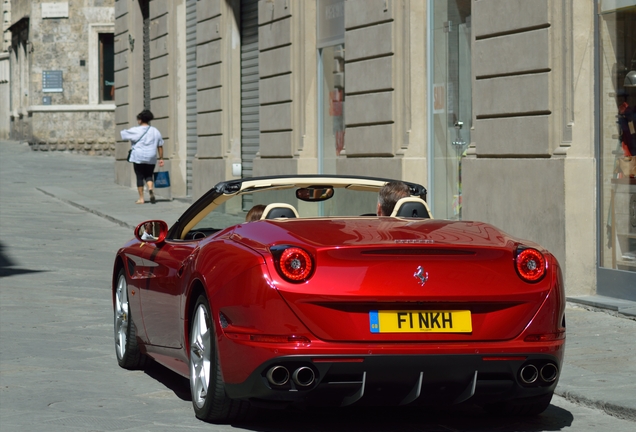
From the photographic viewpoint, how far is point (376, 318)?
16.7 ft

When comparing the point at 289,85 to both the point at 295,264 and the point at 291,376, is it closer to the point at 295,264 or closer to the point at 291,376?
the point at 295,264

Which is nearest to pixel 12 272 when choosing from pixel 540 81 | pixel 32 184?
pixel 540 81

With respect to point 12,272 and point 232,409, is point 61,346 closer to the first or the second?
point 232,409

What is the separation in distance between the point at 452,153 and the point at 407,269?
8.62 m

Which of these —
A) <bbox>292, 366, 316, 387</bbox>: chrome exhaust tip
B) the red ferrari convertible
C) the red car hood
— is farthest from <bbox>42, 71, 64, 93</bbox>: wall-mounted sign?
<bbox>292, 366, 316, 387</bbox>: chrome exhaust tip

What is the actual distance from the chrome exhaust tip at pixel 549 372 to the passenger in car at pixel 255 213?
175cm

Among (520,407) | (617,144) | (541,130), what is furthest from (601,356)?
(541,130)

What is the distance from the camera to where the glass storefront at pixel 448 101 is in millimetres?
13281

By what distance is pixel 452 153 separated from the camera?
1363 centimetres

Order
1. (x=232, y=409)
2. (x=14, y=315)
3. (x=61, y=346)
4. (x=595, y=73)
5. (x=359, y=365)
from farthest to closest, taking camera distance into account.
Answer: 1. (x=595, y=73)
2. (x=14, y=315)
3. (x=61, y=346)
4. (x=232, y=409)
5. (x=359, y=365)

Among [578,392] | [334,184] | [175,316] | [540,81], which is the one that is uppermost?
[540,81]

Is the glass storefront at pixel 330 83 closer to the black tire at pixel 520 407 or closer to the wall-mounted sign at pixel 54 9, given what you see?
the black tire at pixel 520 407

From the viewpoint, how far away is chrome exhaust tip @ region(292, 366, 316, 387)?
16.6 feet

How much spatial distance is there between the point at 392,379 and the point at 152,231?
90.0 inches
